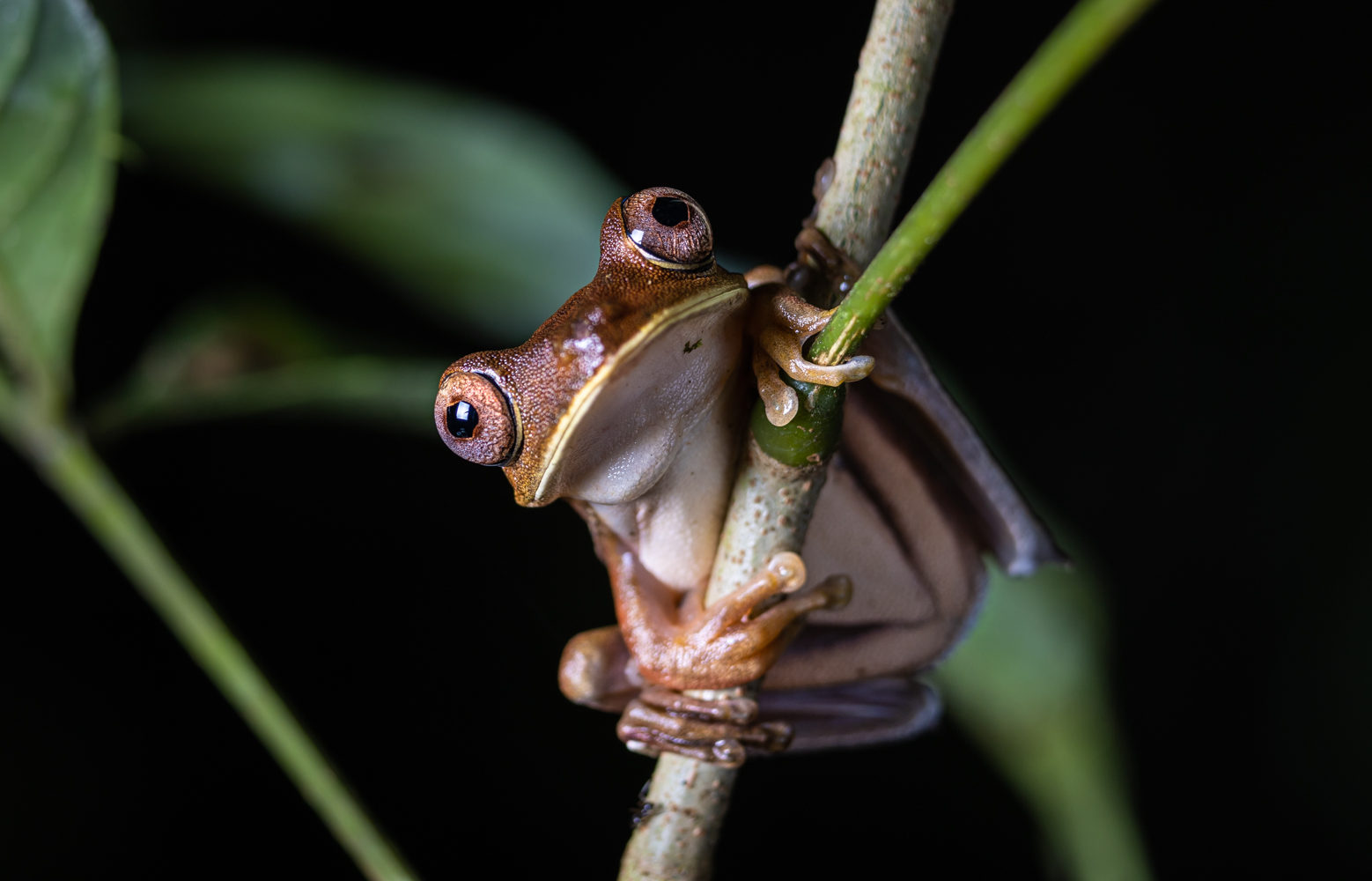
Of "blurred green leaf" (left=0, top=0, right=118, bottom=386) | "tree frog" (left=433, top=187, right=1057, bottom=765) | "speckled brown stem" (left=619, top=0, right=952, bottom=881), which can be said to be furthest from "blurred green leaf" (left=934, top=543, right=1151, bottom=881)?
"blurred green leaf" (left=0, top=0, right=118, bottom=386)

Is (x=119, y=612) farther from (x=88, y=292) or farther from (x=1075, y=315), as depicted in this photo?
(x=1075, y=315)

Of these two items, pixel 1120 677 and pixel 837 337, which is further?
pixel 1120 677

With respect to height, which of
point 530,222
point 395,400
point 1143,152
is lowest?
point 395,400

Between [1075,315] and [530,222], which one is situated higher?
[1075,315]

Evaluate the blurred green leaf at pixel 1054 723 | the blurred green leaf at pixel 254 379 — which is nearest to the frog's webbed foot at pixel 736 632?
the blurred green leaf at pixel 254 379

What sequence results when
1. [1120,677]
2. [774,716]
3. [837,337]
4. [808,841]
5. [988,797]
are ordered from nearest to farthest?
[837,337] → [774,716] → [808,841] → [988,797] → [1120,677]

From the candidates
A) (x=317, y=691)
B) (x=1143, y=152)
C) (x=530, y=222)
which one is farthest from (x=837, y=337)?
(x=1143, y=152)

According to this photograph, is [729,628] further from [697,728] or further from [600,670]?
[600,670]
